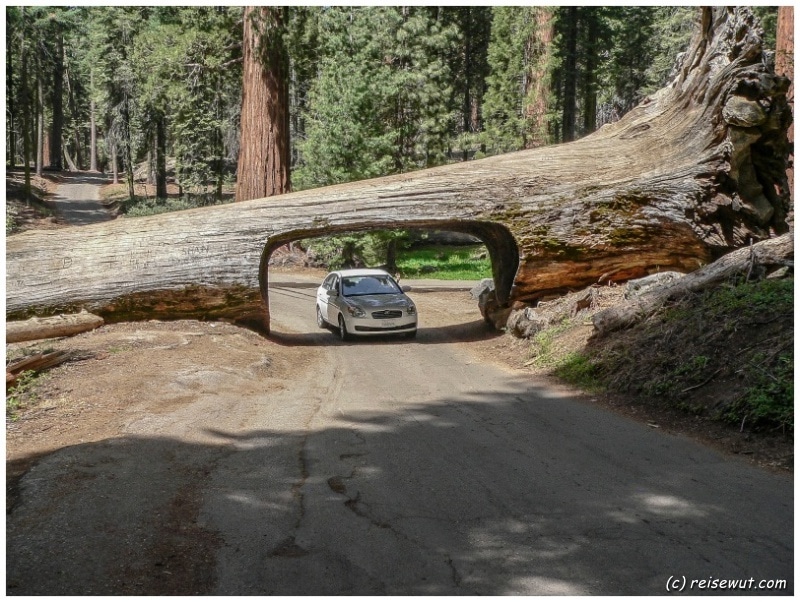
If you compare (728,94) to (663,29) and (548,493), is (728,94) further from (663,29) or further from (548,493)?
(663,29)

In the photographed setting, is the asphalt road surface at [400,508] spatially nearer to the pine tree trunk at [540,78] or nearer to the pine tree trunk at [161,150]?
the pine tree trunk at [540,78]

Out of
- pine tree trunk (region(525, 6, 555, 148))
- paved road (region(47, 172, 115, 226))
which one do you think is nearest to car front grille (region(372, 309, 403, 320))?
pine tree trunk (region(525, 6, 555, 148))

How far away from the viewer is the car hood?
16.9 meters

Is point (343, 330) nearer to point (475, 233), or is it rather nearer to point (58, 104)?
point (475, 233)

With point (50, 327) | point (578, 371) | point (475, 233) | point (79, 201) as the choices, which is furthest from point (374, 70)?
point (79, 201)

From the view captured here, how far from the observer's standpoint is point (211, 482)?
6543mm

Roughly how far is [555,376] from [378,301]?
665 centimetres

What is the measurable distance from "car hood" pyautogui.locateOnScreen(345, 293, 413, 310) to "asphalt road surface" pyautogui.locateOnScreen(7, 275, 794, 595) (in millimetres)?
7358

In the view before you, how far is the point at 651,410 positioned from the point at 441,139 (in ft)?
74.9

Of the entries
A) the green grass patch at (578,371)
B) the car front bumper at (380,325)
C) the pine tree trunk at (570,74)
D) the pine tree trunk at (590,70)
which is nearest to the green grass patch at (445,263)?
the pine tree trunk at (570,74)

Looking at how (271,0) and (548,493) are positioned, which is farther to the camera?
(271,0)

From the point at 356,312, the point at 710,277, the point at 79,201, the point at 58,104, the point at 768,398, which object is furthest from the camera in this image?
the point at 58,104

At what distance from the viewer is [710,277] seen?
1071 cm

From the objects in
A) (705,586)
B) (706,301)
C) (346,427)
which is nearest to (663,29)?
(706,301)
